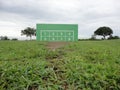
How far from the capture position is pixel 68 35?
306 inches

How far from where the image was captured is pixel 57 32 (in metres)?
7.71

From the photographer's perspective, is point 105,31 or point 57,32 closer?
point 57,32

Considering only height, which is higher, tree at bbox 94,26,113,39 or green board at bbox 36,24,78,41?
tree at bbox 94,26,113,39

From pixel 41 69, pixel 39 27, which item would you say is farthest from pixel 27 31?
pixel 41 69

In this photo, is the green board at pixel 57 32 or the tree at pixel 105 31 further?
the tree at pixel 105 31

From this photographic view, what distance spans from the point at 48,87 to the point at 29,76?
38 cm

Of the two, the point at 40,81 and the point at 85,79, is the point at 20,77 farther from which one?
the point at 85,79

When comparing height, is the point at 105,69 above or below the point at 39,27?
below

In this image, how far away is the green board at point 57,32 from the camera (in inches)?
301

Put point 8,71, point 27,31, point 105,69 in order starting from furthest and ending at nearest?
point 27,31 → point 105,69 → point 8,71

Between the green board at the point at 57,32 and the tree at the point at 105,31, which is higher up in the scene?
the tree at the point at 105,31

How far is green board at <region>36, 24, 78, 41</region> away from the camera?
765 centimetres

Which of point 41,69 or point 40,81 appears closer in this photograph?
point 40,81

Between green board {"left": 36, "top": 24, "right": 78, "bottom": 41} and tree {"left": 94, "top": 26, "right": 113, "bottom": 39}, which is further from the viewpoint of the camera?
tree {"left": 94, "top": 26, "right": 113, "bottom": 39}
